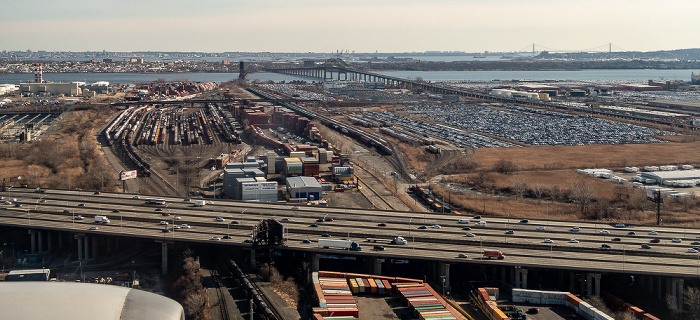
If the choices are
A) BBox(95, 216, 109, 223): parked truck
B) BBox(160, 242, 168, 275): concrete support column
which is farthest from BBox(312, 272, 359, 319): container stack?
BBox(95, 216, 109, 223): parked truck

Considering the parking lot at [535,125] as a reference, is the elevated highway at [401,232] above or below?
below

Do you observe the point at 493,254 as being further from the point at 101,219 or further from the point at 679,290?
the point at 101,219

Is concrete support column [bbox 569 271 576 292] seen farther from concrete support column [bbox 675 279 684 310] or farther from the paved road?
concrete support column [bbox 675 279 684 310]

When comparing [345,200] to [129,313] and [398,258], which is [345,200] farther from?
[129,313]

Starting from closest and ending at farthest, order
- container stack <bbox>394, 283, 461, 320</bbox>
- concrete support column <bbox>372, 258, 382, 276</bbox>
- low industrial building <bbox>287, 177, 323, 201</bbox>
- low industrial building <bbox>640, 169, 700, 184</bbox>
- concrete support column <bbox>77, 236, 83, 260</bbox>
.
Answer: container stack <bbox>394, 283, 461, 320</bbox>
concrete support column <bbox>372, 258, 382, 276</bbox>
concrete support column <bbox>77, 236, 83, 260</bbox>
low industrial building <bbox>287, 177, 323, 201</bbox>
low industrial building <bbox>640, 169, 700, 184</bbox>

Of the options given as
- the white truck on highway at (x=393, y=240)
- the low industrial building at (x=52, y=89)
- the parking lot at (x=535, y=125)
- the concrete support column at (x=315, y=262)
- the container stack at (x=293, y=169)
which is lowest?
the concrete support column at (x=315, y=262)

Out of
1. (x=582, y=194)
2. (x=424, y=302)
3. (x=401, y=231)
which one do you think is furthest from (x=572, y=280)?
(x=582, y=194)

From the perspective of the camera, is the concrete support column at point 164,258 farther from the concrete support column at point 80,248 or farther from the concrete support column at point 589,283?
the concrete support column at point 589,283

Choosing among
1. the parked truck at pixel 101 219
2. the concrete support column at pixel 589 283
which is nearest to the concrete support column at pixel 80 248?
the parked truck at pixel 101 219

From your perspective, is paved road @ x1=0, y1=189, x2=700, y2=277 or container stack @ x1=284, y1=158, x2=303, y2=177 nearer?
paved road @ x1=0, y1=189, x2=700, y2=277
